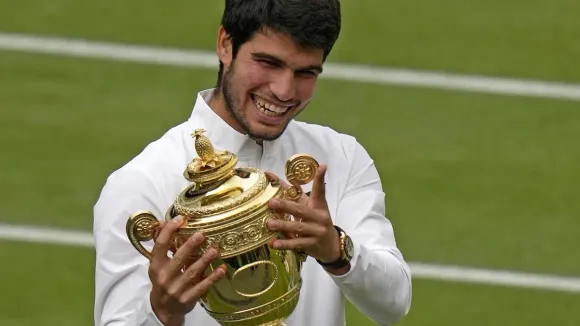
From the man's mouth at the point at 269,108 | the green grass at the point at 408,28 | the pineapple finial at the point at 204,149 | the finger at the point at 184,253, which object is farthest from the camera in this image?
the green grass at the point at 408,28

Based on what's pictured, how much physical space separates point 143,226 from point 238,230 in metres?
0.24

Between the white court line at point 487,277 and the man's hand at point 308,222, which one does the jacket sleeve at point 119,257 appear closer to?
the man's hand at point 308,222

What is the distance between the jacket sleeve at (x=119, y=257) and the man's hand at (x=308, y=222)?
48 centimetres

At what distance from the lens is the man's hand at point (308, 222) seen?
4098 mm

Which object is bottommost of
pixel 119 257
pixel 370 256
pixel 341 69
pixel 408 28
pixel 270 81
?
pixel 341 69

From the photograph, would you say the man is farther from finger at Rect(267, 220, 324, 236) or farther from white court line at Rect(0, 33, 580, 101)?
white court line at Rect(0, 33, 580, 101)

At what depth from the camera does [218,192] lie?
422 centimetres

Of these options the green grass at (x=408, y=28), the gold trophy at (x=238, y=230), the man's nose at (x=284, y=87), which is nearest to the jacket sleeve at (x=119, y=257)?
the gold trophy at (x=238, y=230)

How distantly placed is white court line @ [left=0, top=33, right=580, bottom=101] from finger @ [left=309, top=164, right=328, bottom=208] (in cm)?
599

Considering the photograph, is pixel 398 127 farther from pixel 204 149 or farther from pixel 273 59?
pixel 204 149

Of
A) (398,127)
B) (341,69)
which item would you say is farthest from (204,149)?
(341,69)

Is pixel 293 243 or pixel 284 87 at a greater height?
pixel 284 87

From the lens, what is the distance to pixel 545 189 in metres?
9.23

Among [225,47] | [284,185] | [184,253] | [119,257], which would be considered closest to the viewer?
[184,253]
